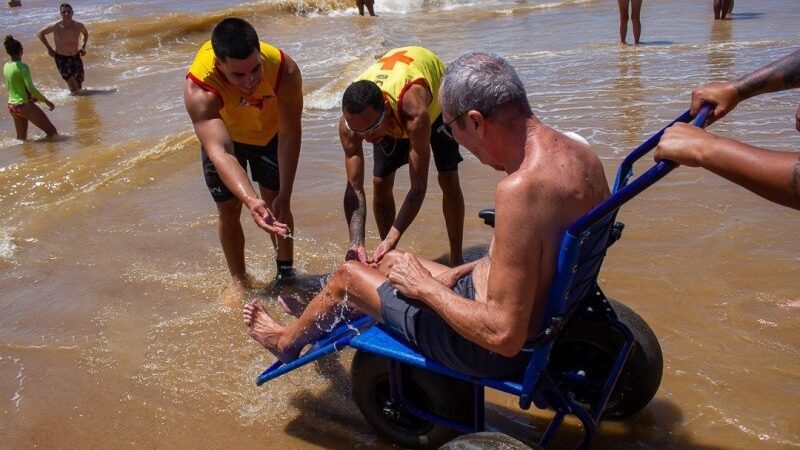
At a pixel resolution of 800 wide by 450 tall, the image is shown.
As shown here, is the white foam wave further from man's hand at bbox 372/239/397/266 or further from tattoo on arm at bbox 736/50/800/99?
tattoo on arm at bbox 736/50/800/99

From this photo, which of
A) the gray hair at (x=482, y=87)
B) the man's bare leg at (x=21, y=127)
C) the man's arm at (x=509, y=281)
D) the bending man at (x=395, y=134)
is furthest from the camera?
the man's bare leg at (x=21, y=127)

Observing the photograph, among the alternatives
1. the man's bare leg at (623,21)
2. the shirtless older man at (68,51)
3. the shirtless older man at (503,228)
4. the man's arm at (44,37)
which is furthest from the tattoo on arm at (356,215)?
the man's arm at (44,37)

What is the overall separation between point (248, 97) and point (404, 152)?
3.41 ft

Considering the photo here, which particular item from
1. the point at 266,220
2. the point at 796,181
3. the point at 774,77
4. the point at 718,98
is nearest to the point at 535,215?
the point at 796,181

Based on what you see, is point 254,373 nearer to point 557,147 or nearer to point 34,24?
point 557,147

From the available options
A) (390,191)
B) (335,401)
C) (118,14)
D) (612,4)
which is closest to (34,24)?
(118,14)

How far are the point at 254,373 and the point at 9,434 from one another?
1.16 metres

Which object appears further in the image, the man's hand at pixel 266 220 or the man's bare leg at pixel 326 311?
the man's hand at pixel 266 220

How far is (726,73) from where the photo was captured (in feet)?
32.6

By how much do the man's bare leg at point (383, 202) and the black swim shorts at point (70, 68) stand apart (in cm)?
994

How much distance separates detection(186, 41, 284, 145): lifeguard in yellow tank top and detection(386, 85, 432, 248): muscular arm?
2.61ft

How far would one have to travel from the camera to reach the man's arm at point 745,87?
9.48 ft

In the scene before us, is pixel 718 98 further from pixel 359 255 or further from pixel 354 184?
pixel 354 184

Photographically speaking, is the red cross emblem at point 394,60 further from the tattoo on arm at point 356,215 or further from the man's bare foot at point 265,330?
the man's bare foot at point 265,330
